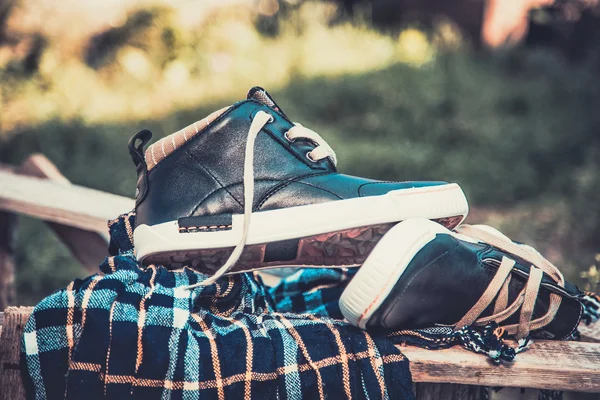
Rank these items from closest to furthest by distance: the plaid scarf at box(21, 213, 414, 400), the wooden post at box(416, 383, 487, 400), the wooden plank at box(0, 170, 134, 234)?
the plaid scarf at box(21, 213, 414, 400) → the wooden post at box(416, 383, 487, 400) → the wooden plank at box(0, 170, 134, 234)

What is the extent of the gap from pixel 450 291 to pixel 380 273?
0.56ft

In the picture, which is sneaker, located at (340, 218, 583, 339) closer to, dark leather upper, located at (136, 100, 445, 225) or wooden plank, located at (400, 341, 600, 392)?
wooden plank, located at (400, 341, 600, 392)

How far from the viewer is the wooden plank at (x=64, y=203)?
198 cm

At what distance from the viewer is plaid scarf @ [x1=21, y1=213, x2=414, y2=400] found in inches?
43.3

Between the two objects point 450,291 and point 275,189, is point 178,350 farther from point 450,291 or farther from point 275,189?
point 450,291

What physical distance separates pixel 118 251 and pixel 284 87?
4.09m

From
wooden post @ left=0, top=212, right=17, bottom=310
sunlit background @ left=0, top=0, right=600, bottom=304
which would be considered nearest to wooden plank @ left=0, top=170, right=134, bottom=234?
wooden post @ left=0, top=212, right=17, bottom=310

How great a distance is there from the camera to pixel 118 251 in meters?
1.53

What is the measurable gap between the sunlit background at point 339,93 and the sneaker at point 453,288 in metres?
1.93

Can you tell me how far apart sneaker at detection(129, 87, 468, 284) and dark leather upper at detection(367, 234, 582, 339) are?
19cm

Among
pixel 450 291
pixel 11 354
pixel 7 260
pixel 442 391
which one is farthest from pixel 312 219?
pixel 7 260

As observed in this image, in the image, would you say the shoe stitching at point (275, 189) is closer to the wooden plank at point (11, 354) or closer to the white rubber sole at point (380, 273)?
the white rubber sole at point (380, 273)

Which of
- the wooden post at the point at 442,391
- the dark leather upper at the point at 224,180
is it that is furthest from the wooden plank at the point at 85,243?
the wooden post at the point at 442,391

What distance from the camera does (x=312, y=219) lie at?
4.58ft
